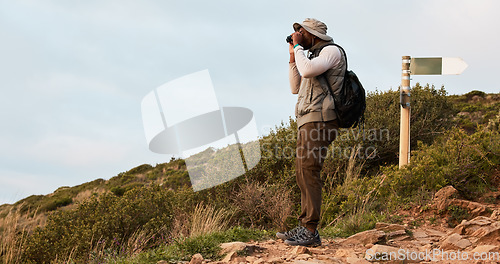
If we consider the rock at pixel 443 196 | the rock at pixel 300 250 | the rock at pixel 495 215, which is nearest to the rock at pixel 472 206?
the rock at pixel 443 196

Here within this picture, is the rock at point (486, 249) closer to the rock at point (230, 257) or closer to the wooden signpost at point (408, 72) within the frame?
the rock at point (230, 257)

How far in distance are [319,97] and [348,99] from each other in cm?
28

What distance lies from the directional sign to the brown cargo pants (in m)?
4.80

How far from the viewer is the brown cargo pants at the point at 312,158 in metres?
4.31

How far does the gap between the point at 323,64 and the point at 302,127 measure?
0.66 m

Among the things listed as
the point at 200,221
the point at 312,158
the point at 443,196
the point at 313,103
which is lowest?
the point at 200,221

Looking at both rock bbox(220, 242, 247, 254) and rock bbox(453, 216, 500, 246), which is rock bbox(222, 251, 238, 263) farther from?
rock bbox(453, 216, 500, 246)

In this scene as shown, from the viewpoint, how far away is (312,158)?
4.34 metres

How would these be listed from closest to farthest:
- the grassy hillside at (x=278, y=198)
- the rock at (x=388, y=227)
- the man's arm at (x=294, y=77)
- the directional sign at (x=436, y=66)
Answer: the man's arm at (x=294, y=77), the rock at (x=388, y=227), the grassy hillside at (x=278, y=198), the directional sign at (x=436, y=66)

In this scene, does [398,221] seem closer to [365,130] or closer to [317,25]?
[317,25]

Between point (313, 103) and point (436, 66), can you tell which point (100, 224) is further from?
point (436, 66)

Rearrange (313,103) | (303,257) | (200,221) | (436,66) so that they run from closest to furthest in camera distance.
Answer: (303,257), (313,103), (200,221), (436,66)

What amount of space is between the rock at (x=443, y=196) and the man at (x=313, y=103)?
9.47ft

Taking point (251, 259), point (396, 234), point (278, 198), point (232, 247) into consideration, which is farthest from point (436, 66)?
point (251, 259)
